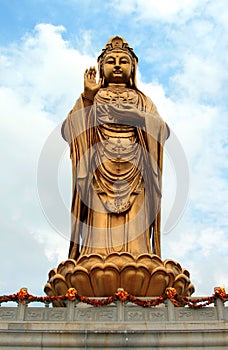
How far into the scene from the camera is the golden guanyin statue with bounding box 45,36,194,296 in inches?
382

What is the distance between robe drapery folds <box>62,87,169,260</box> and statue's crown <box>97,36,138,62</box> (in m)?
1.05

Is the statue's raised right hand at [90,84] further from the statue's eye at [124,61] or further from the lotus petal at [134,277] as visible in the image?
the lotus petal at [134,277]

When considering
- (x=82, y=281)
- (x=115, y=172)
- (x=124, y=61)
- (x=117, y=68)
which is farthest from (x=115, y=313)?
(x=124, y=61)

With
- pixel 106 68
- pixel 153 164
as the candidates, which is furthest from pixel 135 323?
pixel 106 68

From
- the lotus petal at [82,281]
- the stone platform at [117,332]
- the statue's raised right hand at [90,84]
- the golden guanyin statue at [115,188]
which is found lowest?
the stone platform at [117,332]

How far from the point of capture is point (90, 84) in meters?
12.1

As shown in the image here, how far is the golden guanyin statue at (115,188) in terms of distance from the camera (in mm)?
9695

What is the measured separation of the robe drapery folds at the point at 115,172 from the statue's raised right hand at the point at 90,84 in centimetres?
24

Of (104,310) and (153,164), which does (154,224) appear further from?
(104,310)

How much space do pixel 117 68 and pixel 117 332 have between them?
729 centimetres

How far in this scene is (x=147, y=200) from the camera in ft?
37.6

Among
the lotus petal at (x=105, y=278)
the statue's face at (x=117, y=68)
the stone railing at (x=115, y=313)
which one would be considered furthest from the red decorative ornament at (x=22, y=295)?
the statue's face at (x=117, y=68)

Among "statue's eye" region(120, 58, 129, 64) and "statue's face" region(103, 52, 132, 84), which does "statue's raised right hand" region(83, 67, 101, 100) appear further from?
"statue's eye" region(120, 58, 129, 64)

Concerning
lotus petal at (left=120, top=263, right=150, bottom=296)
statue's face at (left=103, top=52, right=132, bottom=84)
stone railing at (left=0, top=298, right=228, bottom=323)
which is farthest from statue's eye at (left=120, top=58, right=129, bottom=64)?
stone railing at (left=0, top=298, right=228, bottom=323)
